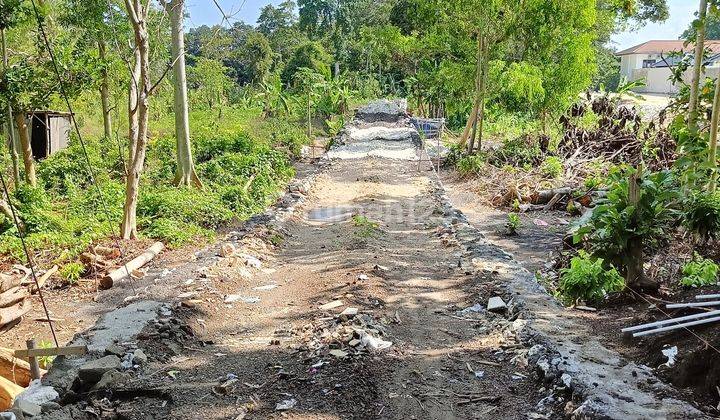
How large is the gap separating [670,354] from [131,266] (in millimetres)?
6831

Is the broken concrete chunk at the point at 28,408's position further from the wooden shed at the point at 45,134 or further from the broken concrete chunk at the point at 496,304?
the wooden shed at the point at 45,134

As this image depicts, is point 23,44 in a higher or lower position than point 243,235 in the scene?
higher

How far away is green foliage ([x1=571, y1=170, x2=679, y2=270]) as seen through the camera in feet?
16.9

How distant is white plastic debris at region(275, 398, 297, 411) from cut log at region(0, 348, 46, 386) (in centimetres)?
286

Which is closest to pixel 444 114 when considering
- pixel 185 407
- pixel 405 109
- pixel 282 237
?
pixel 405 109

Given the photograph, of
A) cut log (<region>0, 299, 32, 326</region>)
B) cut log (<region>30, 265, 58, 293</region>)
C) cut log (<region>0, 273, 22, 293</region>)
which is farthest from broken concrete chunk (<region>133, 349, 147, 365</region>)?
cut log (<region>30, 265, 58, 293</region>)

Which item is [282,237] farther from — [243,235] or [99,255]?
[99,255]

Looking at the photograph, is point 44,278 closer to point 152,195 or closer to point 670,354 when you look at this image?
point 152,195

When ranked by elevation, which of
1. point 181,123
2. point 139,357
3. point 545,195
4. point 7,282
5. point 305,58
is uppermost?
point 305,58

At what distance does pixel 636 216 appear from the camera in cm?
518

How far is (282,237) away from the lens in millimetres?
9625

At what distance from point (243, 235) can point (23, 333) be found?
11.3 feet

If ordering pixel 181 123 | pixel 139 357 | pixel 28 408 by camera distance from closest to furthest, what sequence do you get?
pixel 28 408 → pixel 139 357 → pixel 181 123

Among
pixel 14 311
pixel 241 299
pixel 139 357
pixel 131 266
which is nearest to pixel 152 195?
pixel 131 266
